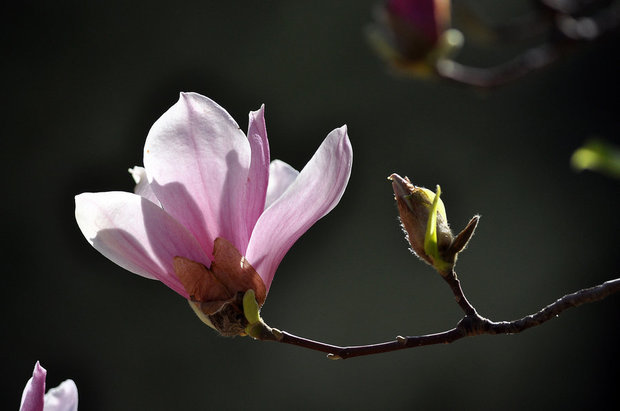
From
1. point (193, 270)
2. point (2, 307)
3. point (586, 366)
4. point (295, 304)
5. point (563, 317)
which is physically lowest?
point (586, 366)

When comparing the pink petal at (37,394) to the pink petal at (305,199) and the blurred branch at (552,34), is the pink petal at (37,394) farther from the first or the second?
the blurred branch at (552,34)

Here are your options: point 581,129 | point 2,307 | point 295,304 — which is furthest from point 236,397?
point 581,129

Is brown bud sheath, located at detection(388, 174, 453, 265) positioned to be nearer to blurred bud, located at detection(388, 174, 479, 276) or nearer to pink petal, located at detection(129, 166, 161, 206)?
blurred bud, located at detection(388, 174, 479, 276)

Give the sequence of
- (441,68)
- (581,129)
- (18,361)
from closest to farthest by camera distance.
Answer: (441,68)
(18,361)
(581,129)

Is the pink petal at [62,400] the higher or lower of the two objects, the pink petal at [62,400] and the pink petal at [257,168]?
the lower

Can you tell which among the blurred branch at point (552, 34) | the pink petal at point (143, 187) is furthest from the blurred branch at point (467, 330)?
the blurred branch at point (552, 34)

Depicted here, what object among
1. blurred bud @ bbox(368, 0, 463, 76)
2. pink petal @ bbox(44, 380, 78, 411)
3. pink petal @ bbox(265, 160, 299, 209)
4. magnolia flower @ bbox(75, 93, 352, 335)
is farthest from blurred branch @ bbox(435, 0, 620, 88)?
pink petal @ bbox(44, 380, 78, 411)

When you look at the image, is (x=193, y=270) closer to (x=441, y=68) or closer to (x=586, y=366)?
(x=441, y=68)
